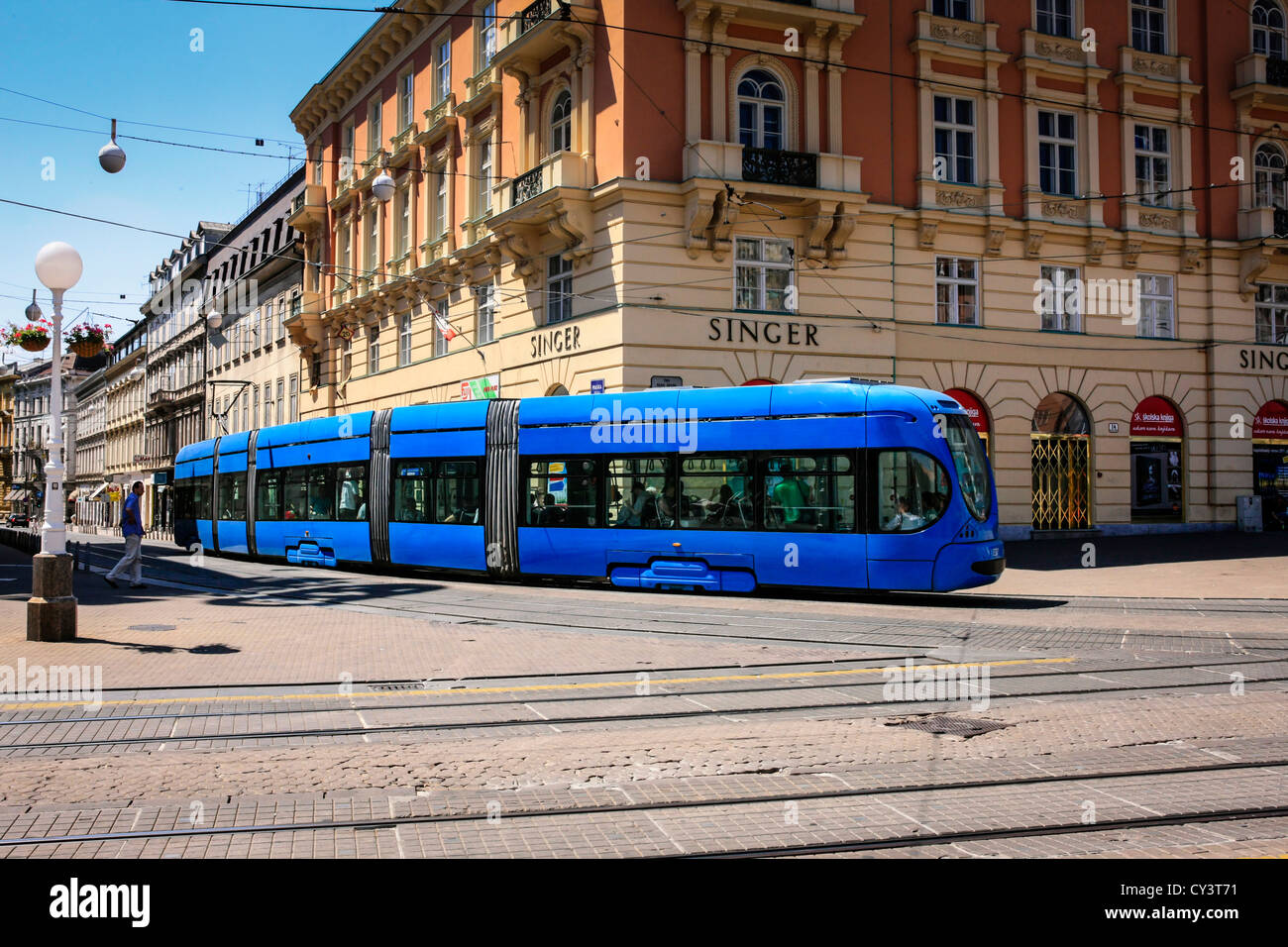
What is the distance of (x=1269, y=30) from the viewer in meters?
31.5

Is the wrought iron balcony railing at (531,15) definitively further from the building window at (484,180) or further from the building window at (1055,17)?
the building window at (1055,17)

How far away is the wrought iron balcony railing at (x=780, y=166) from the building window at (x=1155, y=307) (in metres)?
11.0

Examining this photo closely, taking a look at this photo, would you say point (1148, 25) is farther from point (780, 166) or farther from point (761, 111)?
point (780, 166)

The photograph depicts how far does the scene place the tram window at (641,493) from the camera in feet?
58.9

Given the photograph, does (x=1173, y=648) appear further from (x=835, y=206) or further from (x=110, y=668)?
(x=835, y=206)

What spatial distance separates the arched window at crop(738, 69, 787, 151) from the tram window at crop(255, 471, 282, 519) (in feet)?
45.1

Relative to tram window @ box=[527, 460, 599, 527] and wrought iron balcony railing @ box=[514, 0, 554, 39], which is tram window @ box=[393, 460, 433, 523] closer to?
tram window @ box=[527, 460, 599, 527]

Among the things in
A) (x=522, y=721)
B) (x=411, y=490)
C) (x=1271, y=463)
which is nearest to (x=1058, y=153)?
(x=1271, y=463)

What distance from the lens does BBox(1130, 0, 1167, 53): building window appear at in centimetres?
2995

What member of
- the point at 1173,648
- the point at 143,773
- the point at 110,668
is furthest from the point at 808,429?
the point at 143,773

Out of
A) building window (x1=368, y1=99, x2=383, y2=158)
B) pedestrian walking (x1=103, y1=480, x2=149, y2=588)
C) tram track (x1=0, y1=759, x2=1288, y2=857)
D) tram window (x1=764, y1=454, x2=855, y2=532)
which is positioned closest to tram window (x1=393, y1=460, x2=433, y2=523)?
pedestrian walking (x1=103, y1=480, x2=149, y2=588)

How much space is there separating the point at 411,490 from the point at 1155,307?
21.3 meters

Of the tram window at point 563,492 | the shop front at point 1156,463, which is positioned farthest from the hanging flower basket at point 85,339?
the shop front at point 1156,463

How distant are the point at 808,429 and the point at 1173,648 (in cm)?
646
